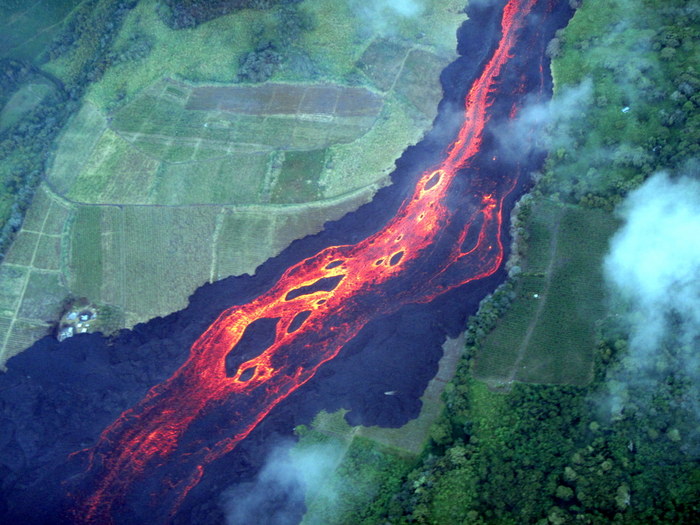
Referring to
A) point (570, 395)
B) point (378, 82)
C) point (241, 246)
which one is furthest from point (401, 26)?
point (570, 395)

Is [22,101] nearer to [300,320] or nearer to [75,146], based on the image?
[75,146]

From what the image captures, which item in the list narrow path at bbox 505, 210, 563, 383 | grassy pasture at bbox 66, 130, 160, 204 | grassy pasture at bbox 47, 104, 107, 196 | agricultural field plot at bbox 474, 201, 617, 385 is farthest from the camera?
grassy pasture at bbox 47, 104, 107, 196

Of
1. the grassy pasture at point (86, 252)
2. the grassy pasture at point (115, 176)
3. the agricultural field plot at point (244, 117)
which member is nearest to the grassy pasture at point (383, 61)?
the agricultural field plot at point (244, 117)

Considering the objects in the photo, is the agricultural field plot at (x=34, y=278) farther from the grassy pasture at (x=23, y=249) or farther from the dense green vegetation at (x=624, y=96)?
the dense green vegetation at (x=624, y=96)

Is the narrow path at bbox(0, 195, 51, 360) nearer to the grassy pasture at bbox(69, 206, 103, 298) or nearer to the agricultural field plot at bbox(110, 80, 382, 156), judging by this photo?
the grassy pasture at bbox(69, 206, 103, 298)

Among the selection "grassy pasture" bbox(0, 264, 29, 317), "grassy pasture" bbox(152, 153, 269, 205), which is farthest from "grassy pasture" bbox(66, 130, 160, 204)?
"grassy pasture" bbox(0, 264, 29, 317)
